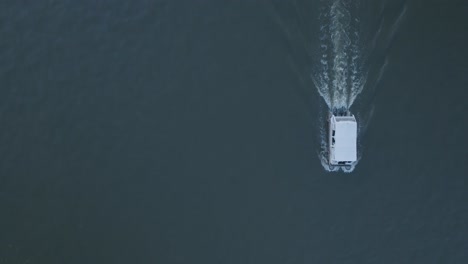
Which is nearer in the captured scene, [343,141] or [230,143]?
[343,141]

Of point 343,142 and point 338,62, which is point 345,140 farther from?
point 338,62

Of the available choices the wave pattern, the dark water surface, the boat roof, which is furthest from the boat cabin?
the wave pattern

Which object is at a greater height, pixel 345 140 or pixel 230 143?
pixel 345 140

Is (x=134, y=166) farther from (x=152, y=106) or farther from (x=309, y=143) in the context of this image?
(x=309, y=143)

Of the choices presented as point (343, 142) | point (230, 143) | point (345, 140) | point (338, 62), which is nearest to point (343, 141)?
point (343, 142)

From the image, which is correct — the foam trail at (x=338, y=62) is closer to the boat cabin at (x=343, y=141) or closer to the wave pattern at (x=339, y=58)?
the wave pattern at (x=339, y=58)

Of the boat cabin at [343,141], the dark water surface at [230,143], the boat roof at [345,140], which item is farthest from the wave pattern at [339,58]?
the boat roof at [345,140]
